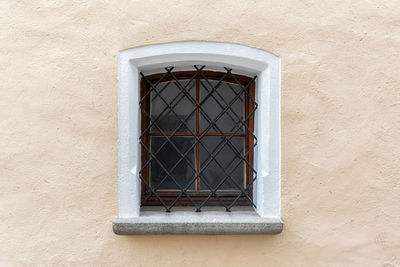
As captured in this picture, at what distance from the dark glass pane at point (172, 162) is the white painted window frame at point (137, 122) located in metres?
0.22

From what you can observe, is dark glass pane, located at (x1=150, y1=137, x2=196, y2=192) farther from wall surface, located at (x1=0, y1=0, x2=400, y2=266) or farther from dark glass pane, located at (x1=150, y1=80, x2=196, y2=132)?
wall surface, located at (x1=0, y1=0, x2=400, y2=266)

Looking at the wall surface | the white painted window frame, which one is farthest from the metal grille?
the wall surface

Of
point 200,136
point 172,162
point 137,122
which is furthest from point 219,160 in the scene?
point 137,122

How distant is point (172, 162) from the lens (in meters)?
2.15

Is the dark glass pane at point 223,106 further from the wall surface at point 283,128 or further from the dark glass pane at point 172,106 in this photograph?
the wall surface at point 283,128

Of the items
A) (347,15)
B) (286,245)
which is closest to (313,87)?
(347,15)

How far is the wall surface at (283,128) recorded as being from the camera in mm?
1872

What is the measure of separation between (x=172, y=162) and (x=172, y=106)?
0.45 m

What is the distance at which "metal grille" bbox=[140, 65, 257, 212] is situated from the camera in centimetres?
206

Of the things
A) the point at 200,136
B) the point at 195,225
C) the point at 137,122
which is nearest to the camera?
the point at 195,225

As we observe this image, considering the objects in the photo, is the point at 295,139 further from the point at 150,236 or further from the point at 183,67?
the point at 150,236

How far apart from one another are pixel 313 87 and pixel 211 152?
90 cm

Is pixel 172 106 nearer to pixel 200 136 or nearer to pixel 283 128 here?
pixel 200 136

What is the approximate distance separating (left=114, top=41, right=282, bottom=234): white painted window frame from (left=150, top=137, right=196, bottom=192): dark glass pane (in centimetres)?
22
